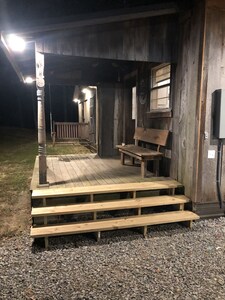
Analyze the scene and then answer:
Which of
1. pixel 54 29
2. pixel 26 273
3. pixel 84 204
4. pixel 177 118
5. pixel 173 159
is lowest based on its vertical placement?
pixel 26 273

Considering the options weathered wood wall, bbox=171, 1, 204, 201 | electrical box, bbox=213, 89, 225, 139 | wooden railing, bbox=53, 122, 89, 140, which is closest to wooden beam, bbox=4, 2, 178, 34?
weathered wood wall, bbox=171, 1, 204, 201

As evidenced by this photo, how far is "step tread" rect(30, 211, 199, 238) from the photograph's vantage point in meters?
2.97

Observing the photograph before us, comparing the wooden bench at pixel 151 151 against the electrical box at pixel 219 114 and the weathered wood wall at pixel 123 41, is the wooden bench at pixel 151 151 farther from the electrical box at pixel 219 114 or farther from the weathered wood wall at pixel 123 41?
the weathered wood wall at pixel 123 41

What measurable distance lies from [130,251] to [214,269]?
Result: 0.96 metres

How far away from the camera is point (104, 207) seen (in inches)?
134

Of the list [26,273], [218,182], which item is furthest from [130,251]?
[218,182]

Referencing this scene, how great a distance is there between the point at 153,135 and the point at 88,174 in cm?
160

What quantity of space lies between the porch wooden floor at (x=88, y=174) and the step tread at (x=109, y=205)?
50 cm

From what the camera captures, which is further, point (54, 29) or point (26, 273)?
point (54, 29)

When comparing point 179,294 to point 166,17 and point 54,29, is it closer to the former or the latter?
point 54,29

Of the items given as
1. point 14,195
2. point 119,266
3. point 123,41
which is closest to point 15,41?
point 123,41

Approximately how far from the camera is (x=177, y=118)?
4.19 meters

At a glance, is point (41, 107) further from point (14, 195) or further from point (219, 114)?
point (219, 114)

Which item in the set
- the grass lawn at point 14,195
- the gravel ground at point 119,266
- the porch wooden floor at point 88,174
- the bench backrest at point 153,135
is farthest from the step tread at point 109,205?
the bench backrest at point 153,135
